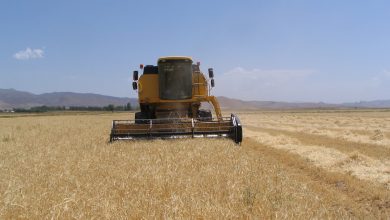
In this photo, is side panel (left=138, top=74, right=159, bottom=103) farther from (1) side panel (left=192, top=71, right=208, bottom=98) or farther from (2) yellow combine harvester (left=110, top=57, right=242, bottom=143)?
(1) side panel (left=192, top=71, right=208, bottom=98)

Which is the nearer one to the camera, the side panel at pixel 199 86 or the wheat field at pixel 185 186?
the wheat field at pixel 185 186

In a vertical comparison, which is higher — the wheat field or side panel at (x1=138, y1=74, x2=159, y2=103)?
side panel at (x1=138, y1=74, x2=159, y2=103)

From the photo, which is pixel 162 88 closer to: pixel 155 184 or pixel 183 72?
pixel 183 72

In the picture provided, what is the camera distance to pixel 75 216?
4699mm

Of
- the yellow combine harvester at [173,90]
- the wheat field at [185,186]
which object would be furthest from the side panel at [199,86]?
the wheat field at [185,186]

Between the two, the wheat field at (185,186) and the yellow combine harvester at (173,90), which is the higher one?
the yellow combine harvester at (173,90)

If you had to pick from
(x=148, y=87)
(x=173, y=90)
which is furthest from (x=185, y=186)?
(x=148, y=87)

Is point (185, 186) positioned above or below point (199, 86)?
below

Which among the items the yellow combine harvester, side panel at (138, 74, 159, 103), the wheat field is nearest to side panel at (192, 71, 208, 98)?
the yellow combine harvester

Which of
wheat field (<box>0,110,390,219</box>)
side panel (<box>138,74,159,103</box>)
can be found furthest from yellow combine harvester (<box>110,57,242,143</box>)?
wheat field (<box>0,110,390,219</box>)

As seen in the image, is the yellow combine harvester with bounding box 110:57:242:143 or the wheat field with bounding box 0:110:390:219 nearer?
the wheat field with bounding box 0:110:390:219

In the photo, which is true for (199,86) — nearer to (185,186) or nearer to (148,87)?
(148,87)

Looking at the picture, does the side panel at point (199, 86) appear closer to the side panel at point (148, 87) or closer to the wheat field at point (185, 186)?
the side panel at point (148, 87)

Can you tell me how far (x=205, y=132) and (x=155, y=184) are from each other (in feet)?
28.3
